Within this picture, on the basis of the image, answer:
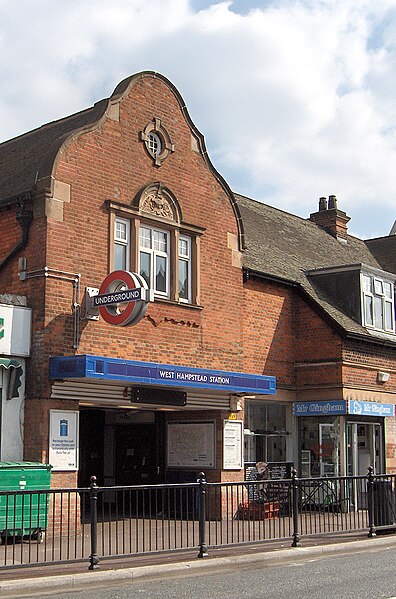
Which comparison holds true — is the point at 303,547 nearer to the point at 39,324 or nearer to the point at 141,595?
the point at 141,595

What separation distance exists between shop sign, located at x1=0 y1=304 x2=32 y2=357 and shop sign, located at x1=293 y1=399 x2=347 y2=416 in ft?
29.5

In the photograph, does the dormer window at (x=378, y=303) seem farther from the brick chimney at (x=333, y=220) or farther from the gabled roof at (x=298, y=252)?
the brick chimney at (x=333, y=220)

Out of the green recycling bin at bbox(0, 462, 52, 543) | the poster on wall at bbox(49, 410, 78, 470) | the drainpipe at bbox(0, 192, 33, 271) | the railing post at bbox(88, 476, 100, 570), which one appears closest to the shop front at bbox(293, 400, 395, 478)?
the poster on wall at bbox(49, 410, 78, 470)

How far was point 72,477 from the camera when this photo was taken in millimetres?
16391

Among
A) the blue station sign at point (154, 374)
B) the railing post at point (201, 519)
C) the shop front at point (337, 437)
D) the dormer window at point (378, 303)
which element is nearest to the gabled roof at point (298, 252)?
the dormer window at point (378, 303)

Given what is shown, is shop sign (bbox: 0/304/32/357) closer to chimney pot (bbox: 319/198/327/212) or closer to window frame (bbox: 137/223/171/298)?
window frame (bbox: 137/223/171/298)

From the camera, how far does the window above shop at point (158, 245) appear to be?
1817 cm

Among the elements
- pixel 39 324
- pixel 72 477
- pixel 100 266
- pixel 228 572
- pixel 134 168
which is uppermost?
pixel 134 168

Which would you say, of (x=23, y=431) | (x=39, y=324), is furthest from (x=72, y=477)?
(x=39, y=324)

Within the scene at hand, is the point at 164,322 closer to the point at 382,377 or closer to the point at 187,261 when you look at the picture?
the point at 187,261

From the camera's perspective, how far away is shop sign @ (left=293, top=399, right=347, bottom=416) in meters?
22.0

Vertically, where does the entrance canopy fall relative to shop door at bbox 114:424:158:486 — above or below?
above

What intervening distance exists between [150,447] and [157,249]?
543 centimetres

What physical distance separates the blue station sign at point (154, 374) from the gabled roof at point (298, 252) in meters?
3.68
